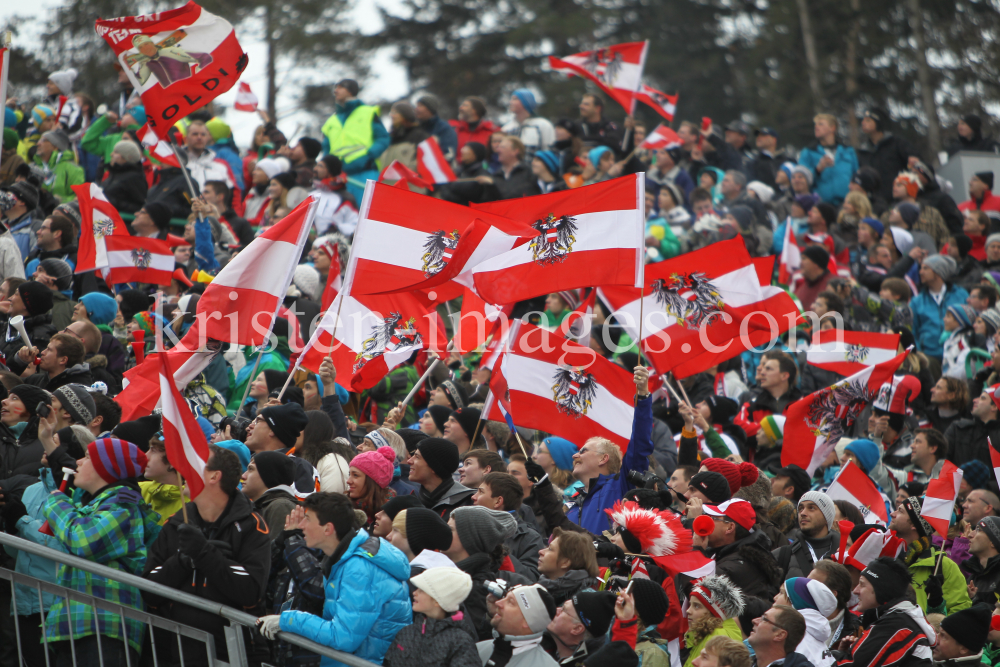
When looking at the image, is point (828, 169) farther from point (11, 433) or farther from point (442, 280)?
point (11, 433)

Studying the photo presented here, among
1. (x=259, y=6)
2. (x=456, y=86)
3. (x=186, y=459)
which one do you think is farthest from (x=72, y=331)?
(x=456, y=86)

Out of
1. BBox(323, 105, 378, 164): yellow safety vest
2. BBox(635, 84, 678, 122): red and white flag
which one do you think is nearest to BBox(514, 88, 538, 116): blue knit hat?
BBox(635, 84, 678, 122): red and white flag

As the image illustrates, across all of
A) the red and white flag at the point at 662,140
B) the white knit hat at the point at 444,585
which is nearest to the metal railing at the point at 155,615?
the white knit hat at the point at 444,585

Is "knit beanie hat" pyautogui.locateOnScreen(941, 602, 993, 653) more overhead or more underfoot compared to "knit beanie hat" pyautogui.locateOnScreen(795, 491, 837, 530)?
more overhead

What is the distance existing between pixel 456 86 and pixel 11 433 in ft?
94.6

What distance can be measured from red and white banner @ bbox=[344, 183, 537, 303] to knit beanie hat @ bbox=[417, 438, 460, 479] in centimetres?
157

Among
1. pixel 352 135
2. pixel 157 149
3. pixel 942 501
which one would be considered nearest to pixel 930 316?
pixel 942 501

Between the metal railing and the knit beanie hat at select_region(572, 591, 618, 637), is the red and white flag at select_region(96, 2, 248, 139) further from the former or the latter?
the knit beanie hat at select_region(572, 591, 618, 637)

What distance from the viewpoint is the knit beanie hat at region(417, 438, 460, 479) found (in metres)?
7.09

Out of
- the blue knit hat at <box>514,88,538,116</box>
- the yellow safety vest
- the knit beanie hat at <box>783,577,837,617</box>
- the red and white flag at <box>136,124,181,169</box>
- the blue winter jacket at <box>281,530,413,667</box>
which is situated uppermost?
the blue winter jacket at <box>281,530,413,667</box>

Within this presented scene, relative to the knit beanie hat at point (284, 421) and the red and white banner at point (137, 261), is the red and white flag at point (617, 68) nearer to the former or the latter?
the red and white banner at point (137, 261)

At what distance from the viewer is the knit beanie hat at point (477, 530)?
20.1 ft

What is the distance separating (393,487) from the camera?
7.43 m

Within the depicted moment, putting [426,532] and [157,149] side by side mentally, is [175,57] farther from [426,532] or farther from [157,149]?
[426,532]
